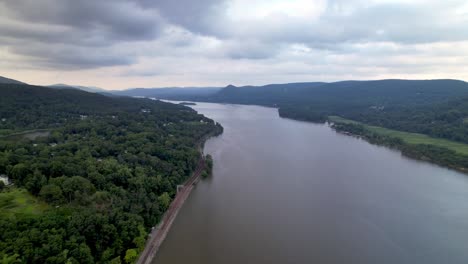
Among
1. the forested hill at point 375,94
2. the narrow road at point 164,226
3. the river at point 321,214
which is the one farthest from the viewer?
the forested hill at point 375,94

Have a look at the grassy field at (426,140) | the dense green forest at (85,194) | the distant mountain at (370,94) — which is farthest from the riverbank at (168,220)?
the distant mountain at (370,94)

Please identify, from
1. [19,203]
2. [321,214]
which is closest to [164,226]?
[19,203]

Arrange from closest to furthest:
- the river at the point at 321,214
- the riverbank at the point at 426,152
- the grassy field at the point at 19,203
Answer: the grassy field at the point at 19,203
the river at the point at 321,214
the riverbank at the point at 426,152

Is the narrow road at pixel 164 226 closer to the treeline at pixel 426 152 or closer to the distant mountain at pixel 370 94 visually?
the treeline at pixel 426 152

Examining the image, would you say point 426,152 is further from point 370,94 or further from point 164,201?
point 370,94

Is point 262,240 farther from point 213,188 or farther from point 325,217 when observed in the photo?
point 213,188
